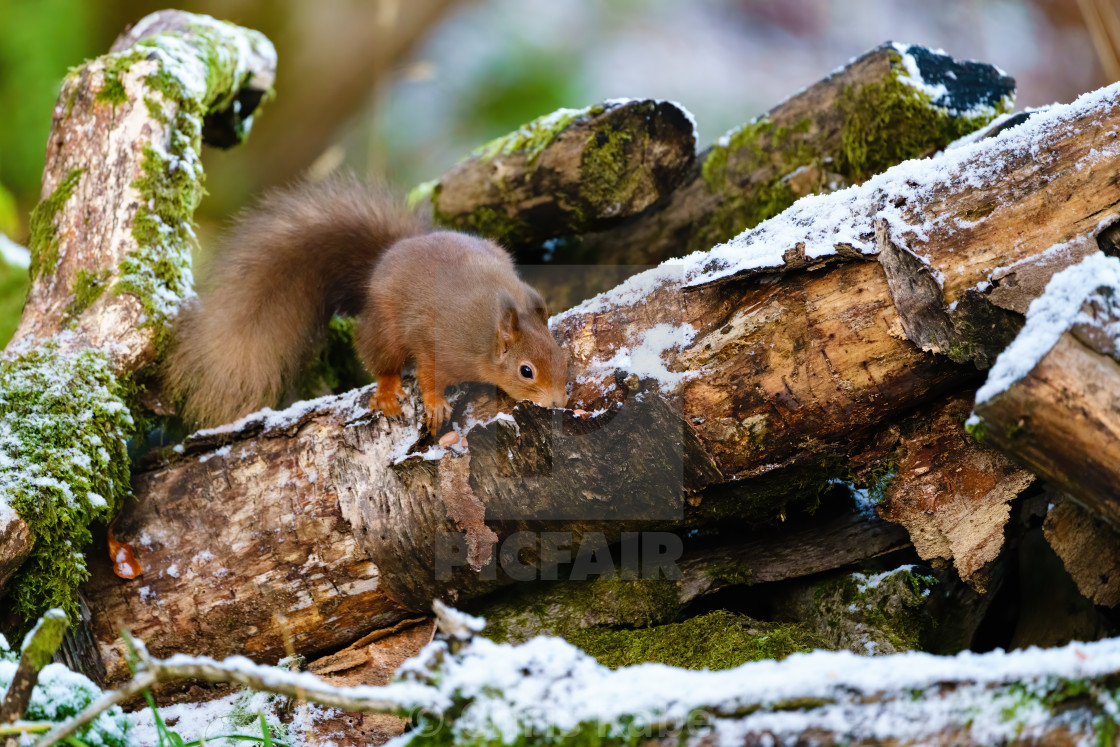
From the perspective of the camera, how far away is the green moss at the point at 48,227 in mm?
2760

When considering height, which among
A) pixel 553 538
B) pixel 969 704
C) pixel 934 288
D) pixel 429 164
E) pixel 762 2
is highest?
pixel 762 2

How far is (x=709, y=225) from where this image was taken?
3348 mm

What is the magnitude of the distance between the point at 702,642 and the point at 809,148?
192cm

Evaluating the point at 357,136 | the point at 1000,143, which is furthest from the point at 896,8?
the point at 1000,143

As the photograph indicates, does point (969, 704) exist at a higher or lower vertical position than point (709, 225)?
lower

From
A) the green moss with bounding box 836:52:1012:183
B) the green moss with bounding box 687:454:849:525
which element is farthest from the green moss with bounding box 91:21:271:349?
the green moss with bounding box 836:52:1012:183

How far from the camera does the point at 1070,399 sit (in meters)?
1.32

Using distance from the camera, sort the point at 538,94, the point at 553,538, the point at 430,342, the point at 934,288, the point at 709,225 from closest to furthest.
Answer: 1. the point at 934,288
2. the point at 553,538
3. the point at 430,342
4. the point at 709,225
5. the point at 538,94

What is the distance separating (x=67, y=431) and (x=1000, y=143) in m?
2.43

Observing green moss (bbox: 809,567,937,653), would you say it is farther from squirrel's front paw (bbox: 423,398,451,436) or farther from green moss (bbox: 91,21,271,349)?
green moss (bbox: 91,21,271,349)

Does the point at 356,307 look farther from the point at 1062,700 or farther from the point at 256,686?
the point at 1062,700

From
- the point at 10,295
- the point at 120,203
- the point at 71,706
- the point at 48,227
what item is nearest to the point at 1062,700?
the point at 71,706

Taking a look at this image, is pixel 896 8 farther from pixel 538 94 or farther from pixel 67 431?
pixel 67 431

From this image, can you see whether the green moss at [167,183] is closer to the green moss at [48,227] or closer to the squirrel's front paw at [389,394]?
the green moss at [48,227]
